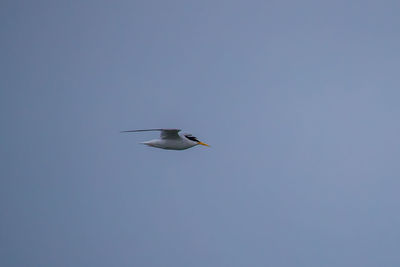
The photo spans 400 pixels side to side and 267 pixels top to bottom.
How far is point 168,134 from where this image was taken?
3108 centimetres

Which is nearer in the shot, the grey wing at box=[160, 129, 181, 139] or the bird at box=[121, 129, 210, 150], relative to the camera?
the grey wing at box=[160, 129, 181, 139]

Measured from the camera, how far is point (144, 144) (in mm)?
31578

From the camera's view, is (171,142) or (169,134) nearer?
(169,134)

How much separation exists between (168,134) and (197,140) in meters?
2.35

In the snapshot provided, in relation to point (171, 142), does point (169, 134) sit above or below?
above

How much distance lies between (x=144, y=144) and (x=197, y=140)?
335 cm

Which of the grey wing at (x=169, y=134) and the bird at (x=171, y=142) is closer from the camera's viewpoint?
the grey wing at (x=169, y=134)

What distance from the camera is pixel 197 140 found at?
32.7m

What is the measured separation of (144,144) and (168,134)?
166 centimetres
